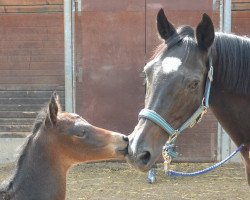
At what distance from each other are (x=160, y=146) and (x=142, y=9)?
16.8 feet

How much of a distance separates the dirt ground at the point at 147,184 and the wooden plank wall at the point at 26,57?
2.62ft

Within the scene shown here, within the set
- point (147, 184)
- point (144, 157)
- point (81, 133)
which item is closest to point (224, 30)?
point (147, 184)

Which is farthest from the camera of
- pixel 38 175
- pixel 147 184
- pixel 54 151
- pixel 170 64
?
pixel 147 184

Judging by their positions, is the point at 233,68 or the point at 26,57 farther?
the point at 26,57

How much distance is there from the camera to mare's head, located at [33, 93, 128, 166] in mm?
3973

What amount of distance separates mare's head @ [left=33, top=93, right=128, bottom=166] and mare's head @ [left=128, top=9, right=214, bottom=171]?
116cm

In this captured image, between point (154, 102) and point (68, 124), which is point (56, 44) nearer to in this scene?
point (68, 124)

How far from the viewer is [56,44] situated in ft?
26.1

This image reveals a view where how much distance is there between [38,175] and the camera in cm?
388

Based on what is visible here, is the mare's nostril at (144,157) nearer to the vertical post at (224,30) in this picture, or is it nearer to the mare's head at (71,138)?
the mare's head at (71,138)

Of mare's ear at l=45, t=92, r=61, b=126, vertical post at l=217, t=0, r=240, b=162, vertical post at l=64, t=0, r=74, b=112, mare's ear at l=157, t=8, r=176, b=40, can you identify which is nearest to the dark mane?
mare's ear at l=157, t=8, r=176, b=40

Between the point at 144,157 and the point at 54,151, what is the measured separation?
143 cm

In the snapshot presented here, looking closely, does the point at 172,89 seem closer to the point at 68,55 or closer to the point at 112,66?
the point at 112,66

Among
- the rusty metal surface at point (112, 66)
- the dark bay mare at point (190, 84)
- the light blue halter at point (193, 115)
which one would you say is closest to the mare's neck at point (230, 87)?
the dark bay mare at point (190, 84)
